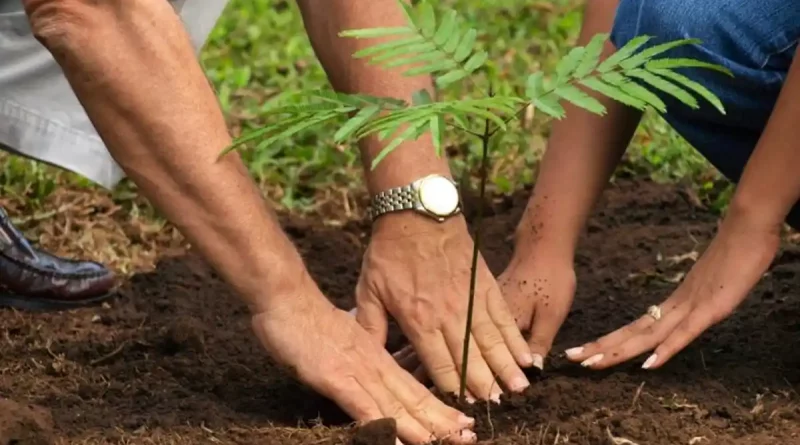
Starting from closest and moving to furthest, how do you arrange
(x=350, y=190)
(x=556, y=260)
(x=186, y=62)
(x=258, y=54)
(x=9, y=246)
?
(x=186, y=62), (x=556, y=260), (x=9, y=246), (x=350, y=190), (x=258, y=54)

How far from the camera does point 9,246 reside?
3039mm

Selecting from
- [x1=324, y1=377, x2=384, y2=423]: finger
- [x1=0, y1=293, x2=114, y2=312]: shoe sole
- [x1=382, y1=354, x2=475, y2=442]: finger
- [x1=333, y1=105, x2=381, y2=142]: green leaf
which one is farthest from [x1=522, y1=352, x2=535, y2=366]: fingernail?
[x1=0, y1=293, x2=114, y2=312]: shoe sole

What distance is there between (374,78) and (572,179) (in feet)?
1.44

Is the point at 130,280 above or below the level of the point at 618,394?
below

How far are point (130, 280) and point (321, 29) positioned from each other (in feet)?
3.17

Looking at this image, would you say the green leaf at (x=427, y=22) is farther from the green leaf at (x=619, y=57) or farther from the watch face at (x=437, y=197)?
the watch face at (x=437, y=197)


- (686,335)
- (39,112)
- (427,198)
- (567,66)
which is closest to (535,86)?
(567,66)

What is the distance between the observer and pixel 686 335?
2205 millimetres

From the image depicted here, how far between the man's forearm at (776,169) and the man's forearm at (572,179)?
1.18 ft

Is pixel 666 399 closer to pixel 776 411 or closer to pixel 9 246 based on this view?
pixel 776 411

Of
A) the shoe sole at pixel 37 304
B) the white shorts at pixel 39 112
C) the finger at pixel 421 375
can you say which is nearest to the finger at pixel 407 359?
the finger at pixel 421 375

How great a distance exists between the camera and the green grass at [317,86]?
149 inches

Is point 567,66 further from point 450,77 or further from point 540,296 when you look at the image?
point 540,296

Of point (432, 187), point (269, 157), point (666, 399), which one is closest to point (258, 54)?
point (269, 157)
